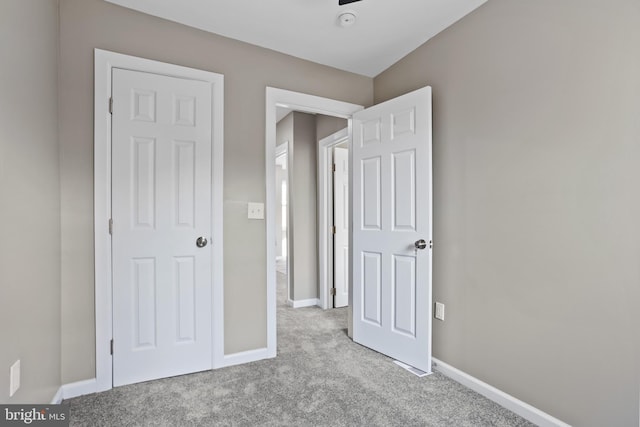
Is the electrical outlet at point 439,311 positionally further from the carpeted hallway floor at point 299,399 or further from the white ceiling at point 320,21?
the white ceiling at point 320,21

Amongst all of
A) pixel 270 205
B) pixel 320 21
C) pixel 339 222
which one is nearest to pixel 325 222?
pixel 339 222

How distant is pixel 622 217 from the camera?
1.39 m

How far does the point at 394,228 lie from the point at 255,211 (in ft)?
3.52

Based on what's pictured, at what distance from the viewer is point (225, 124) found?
92.5 inches

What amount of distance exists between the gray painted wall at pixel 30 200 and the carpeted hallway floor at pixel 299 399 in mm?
475

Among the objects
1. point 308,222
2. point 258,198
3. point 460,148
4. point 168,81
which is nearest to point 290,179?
point 308,222

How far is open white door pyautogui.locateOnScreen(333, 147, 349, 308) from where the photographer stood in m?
3.87

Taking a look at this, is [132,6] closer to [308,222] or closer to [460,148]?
[460,148]

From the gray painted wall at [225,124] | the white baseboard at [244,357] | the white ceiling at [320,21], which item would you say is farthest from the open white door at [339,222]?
the white baseboard at [244,357]

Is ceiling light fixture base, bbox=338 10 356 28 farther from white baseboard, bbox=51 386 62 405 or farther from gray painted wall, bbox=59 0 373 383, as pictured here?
white baseboard, bbox=51 386 62 405

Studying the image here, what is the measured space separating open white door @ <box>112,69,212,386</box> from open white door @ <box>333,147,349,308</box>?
1860 millimetres

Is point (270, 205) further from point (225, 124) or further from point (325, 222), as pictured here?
point (325, 222)

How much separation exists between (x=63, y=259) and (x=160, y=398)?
100 centimetres

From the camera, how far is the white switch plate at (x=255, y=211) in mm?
2438
